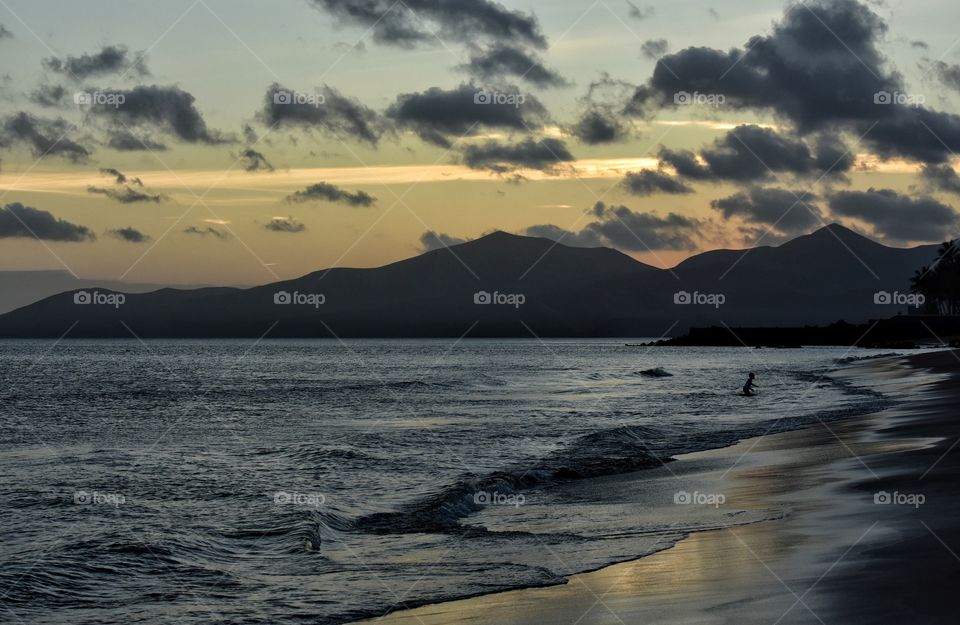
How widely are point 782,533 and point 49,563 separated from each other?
10.5 m

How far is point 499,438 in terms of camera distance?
3156 cm

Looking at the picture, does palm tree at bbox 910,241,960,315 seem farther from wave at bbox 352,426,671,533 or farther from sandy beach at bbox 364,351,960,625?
sandy beach at bbox 364,351,960,625

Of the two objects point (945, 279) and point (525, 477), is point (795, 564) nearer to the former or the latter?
point (525, 477)

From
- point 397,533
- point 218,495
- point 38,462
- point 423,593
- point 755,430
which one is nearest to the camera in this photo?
point 423,593

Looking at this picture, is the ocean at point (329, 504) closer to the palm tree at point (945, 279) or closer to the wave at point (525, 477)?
the wave at point (525, 477)

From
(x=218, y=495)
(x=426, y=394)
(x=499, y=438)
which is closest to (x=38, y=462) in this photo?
(x=218, y=495)

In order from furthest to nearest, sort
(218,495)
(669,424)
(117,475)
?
1. (669,424)
2. (117,475)
3. (218,495)

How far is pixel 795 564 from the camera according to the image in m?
10.7

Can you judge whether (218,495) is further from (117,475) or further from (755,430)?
(755,430)

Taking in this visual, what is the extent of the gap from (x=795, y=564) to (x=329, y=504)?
10.5 m

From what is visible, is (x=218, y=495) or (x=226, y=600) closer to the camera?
(x=226, y=600)

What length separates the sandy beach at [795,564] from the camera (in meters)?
8.91

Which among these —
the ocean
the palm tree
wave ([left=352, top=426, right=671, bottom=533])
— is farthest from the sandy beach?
the palm tree

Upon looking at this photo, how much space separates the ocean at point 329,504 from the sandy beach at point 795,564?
76 cm
